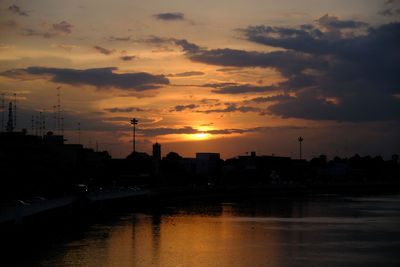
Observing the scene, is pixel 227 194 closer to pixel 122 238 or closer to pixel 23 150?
pixel 23 150

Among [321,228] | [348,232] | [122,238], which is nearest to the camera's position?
[122,238]

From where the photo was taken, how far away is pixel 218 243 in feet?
187

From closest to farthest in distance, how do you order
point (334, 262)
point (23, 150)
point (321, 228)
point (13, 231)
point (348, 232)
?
point (334, 262) → point (13, 231) → point (348, 232) → point (321, 228) → point (23, 150)

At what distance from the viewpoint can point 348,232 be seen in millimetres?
68688

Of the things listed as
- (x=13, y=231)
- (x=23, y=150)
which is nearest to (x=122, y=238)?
(x=13, y=231)

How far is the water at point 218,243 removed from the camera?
151 ft

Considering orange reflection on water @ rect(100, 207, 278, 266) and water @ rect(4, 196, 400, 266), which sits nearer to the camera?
water @ rect(4, 196, 400, 266)

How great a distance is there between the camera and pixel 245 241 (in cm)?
5862

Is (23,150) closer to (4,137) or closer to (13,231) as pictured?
(4,137)

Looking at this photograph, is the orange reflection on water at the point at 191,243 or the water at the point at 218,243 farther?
the orange reflection on water at the point at 191,243

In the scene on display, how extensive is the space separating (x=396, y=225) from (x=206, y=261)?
43.4 metres

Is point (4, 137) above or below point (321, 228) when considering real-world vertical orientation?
above

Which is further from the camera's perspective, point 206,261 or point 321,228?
point 321,228

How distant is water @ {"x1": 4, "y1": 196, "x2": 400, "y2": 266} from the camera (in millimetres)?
45938
